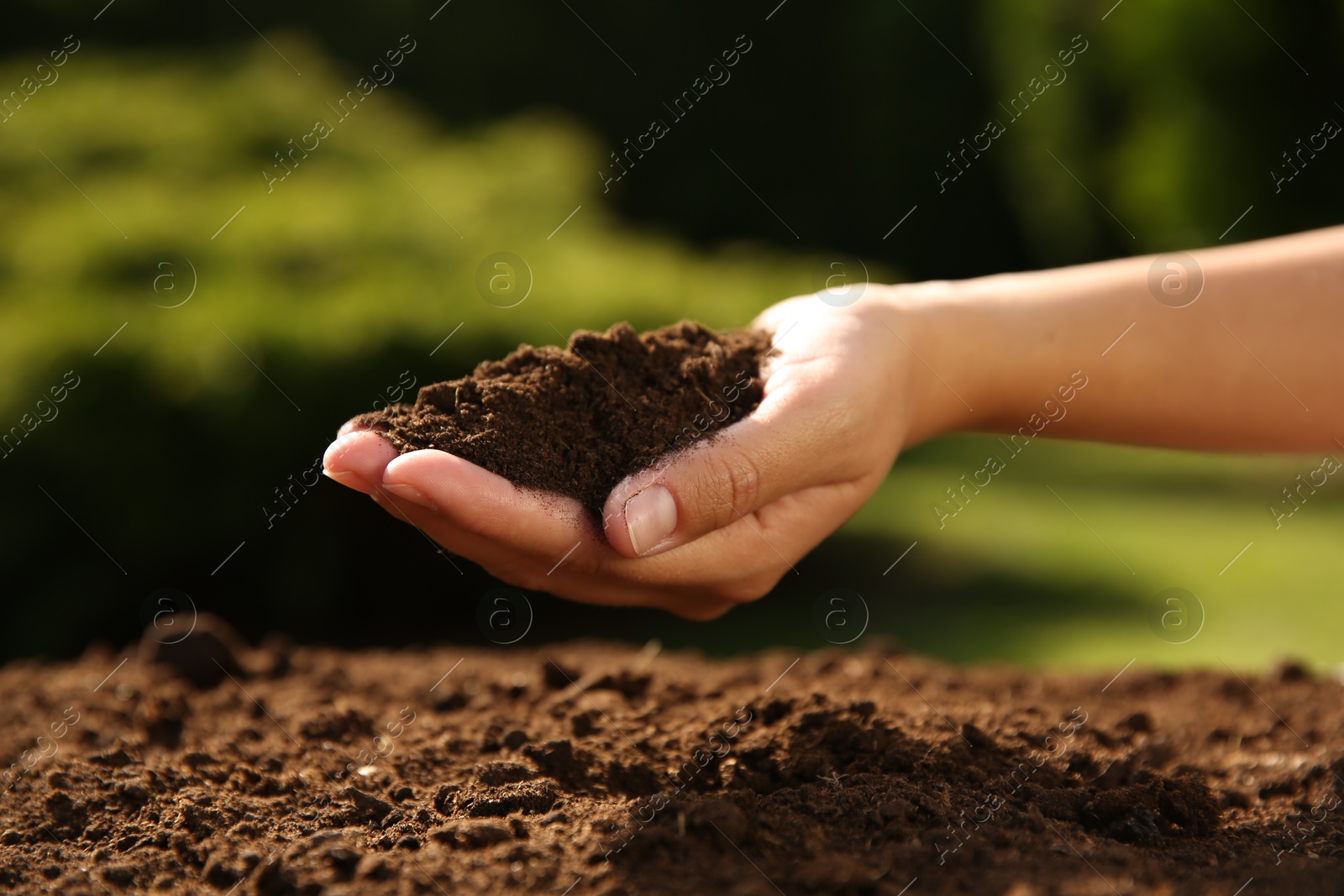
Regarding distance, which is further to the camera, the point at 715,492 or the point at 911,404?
the point at 911,404

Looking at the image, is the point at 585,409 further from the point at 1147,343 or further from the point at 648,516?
the point at 1147,343

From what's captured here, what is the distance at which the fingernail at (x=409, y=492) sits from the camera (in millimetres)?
1599

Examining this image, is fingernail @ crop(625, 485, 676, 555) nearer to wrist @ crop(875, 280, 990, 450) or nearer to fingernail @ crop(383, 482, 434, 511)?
fingernail @ crop(383, 482, 434, 511)

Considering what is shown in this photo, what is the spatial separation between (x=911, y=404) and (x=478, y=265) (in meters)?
3.49

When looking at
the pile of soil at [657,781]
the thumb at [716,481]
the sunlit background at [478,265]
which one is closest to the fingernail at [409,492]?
the thumb at [716,481]

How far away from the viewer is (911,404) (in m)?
2.12

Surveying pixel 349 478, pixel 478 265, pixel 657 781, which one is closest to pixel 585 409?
pixel 349 478

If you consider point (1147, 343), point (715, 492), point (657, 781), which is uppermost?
point (715, 492)

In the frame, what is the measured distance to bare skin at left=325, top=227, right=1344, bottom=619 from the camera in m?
1.70

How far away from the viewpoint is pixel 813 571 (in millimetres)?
6016

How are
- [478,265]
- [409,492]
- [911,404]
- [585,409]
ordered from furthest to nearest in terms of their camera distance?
[478,265], [911,404], [585,409], [409,492]

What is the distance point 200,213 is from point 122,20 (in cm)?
571

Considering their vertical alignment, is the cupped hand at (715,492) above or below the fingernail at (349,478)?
below

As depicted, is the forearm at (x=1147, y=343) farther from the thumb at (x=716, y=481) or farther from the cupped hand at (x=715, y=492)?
the thumb at (x=716, y=481)
